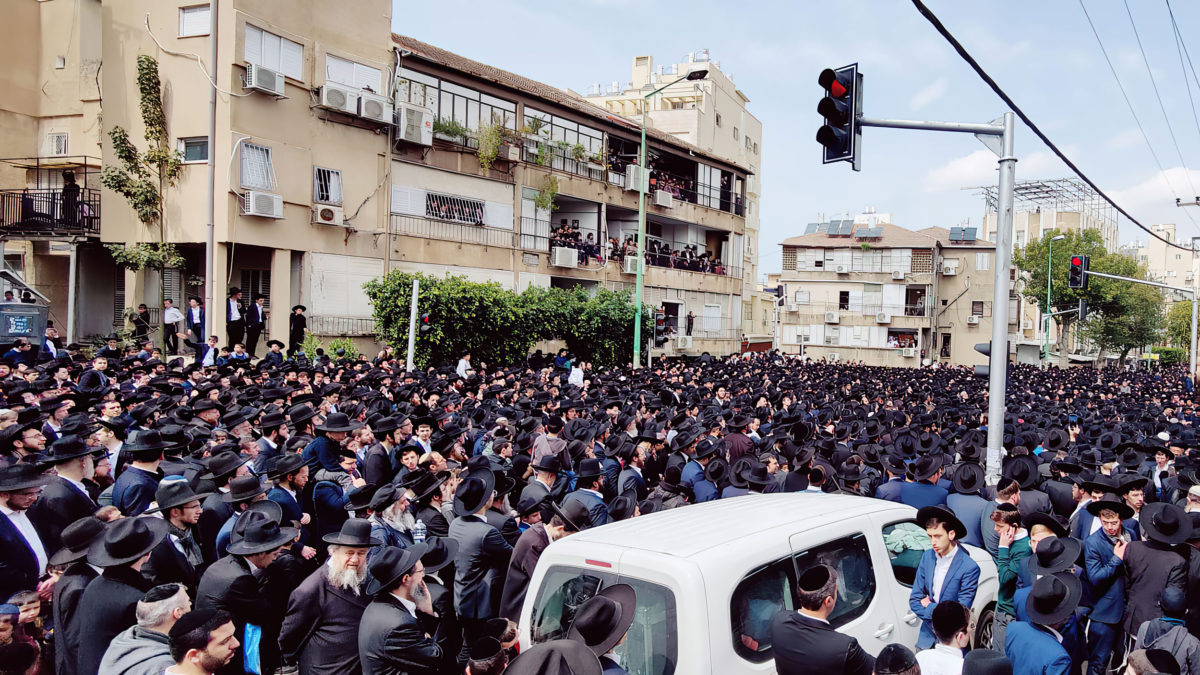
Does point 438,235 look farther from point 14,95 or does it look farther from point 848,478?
point 848,478

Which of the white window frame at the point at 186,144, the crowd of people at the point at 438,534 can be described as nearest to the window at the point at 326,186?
the white window frame at the point at 186,144

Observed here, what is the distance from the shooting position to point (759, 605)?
14.9 ft

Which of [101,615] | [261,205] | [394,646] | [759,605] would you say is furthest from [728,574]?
[261,205]

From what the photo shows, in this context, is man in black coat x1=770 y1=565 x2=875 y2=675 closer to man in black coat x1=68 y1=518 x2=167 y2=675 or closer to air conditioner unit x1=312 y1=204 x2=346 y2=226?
man in black coat x1=68 y1=518 x2=167 y2=675

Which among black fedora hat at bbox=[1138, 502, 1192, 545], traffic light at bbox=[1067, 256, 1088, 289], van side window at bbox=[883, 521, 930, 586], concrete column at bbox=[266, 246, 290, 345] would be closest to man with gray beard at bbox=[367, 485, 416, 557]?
van side window at bbox=[883, 521, 930, 586]

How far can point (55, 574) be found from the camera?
198 inches

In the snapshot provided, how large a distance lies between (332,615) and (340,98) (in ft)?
73.8

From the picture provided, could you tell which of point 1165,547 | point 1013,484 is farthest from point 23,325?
point 1165,547

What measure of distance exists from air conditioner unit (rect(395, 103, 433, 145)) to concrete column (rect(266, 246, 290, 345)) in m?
5.44

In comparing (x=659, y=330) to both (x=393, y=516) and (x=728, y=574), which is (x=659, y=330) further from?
(x=728, y=574)

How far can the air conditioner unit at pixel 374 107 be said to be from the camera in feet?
81.9

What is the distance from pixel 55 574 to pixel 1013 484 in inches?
271

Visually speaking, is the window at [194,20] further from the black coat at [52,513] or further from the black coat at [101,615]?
the black coat at [101,615]

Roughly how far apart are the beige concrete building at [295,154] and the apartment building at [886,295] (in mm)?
28513
